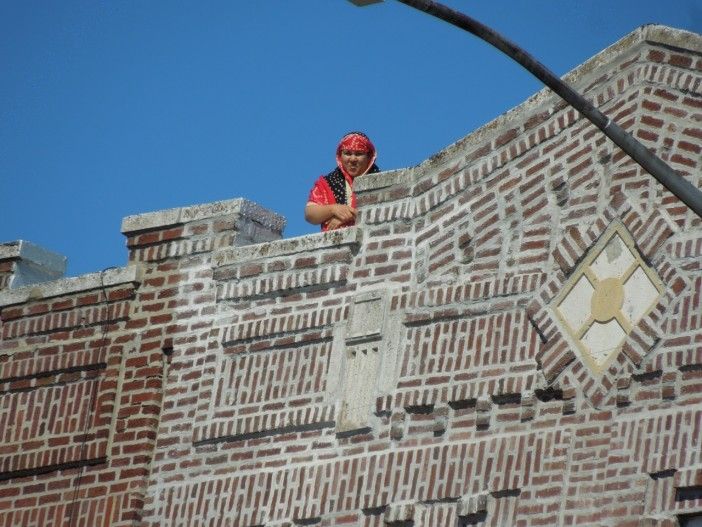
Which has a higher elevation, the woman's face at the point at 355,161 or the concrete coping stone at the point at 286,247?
the woman's face at the point at 355,161

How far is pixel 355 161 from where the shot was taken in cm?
1845

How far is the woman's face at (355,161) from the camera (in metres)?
18.5

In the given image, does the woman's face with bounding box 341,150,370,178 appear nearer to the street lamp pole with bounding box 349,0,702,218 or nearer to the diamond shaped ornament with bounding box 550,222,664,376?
the diamond shaped ornament with bounding box 550,222,664,376

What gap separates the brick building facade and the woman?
46 centimetres

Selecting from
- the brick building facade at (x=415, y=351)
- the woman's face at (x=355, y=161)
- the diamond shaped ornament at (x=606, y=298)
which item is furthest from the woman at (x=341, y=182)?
the diamond shaped ornament at (x=606, y=298)

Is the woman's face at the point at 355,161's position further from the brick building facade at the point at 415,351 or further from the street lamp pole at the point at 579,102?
the street lamp pole at the point at 579,102

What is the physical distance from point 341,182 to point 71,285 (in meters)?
2.81

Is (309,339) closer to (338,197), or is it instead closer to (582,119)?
(338,197)

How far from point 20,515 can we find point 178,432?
1.81 meters

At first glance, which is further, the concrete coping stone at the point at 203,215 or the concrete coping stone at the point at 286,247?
the concrete coping stone at the point at 203,215

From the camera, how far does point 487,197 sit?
1700 centimetres

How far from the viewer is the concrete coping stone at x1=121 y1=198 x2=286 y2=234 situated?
18.8m

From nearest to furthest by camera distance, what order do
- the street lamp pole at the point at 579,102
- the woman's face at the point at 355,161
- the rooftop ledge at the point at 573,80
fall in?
1. the street lamp pole at the point at 579,102
2. the rooftop ledge at the point at 573,80
3. the woman's face at the point at 355,161

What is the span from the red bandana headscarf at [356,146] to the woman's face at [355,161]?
3 cm
